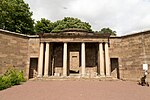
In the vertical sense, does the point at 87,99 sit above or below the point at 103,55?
below

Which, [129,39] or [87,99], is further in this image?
[129,39]

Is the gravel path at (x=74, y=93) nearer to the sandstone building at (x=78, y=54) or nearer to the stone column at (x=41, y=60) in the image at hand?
the sandstone building at (x=78, y=54)

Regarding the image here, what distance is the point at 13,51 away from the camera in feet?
60.8

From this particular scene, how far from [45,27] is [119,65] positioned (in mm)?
20281

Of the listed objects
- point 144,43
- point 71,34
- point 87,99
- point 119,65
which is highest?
point 71,34

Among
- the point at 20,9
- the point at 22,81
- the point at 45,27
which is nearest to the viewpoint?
the point at 22,81

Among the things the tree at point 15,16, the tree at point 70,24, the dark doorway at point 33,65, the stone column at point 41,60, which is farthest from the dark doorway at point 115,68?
the tree at point 70,24

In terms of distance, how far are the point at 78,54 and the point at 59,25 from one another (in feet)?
54.9

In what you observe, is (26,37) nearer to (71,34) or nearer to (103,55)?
(71,34)

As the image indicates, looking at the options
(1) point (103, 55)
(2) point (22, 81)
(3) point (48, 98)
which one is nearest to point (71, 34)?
(1) point (103, 55)

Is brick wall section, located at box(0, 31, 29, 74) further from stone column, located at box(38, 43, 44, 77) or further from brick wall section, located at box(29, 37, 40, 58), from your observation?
stone column, located at box(38, 43, 44, 77)

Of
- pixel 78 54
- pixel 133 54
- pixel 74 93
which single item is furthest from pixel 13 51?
pixel 133 54

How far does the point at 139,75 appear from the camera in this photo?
17500 millimetres

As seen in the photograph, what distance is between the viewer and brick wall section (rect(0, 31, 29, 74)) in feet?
57.1
